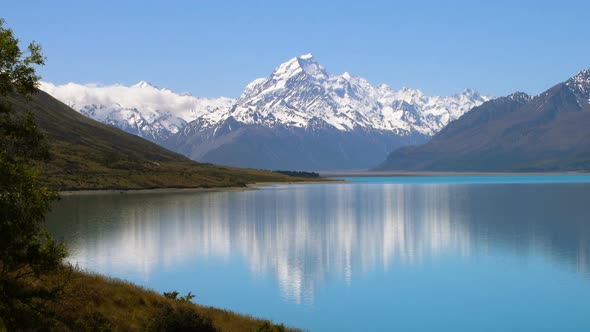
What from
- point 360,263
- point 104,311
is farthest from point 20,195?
point 360,263

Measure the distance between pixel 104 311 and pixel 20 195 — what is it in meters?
9.13

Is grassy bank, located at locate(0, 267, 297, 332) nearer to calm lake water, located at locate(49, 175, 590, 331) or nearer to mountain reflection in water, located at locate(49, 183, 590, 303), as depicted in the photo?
calm lake water, located at locate(49, 175, 590, 331)

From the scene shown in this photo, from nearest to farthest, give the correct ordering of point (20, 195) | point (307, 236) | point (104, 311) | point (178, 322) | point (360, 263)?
point (20, 195), point (178, 322), point (104, 311), point (360, 263), point (307, 236)

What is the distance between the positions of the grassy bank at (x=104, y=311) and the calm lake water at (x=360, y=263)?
538 inches

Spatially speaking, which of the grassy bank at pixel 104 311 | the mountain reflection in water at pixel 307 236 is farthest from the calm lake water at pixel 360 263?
the grassy bank at pixel 104 311

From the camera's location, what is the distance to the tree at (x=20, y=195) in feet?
84.9

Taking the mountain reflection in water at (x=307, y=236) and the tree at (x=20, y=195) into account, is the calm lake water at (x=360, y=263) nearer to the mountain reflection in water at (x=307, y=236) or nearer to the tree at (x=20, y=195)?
the mountain reflection in water at (x=307, y=236)

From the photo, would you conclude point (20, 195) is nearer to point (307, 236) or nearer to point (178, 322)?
point (178, 322)

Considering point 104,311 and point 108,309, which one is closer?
point 104,311

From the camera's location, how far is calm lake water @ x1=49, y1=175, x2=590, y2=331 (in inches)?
2062

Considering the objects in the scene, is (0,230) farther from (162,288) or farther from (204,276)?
(204,276)

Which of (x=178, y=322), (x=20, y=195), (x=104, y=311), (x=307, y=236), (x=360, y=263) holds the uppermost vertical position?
(x=20, y=195)

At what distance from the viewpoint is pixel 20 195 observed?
26172 mm

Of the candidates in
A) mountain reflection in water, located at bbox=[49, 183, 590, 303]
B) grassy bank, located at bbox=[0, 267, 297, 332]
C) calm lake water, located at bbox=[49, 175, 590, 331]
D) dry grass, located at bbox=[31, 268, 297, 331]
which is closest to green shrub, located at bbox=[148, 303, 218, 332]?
grassy bank, located at bbox=[0, 267, 297, 332]
